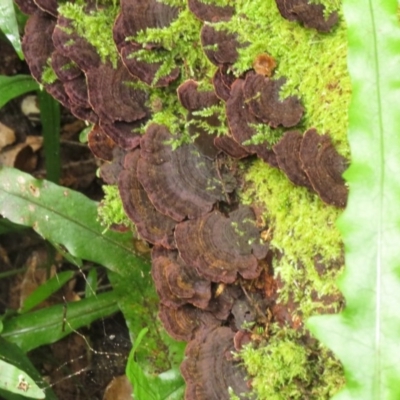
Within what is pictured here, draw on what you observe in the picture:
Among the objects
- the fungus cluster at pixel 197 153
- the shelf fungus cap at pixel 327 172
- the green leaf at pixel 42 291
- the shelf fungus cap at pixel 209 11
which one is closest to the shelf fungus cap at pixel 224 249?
the fungus cluster at pixel 197 153

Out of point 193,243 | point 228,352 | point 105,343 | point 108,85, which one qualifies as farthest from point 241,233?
point 105,343

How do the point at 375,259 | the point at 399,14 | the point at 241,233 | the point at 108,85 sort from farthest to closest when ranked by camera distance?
the point at 108,85 < the point at 241,233 < the point at 399,14 < the point at 375,259

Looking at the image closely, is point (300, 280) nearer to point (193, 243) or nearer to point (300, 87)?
point (193, 243)

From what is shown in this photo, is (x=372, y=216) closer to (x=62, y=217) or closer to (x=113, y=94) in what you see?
(x=113, y=94)

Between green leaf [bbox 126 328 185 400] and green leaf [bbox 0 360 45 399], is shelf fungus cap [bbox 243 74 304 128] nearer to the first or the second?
green leaf [bbox 126 328 185 400]

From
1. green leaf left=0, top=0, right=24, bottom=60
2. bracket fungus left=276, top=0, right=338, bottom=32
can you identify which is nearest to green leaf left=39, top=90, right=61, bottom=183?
green leaf left=0, top=0, right=24, bottom=60

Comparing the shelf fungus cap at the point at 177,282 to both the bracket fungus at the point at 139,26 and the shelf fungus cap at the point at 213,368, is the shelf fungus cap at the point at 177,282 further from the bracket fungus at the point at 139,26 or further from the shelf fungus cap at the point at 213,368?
the bracket fungus at the point at 139,26

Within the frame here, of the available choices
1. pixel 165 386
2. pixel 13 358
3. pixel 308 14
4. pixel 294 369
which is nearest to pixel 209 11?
pixel 308 14
